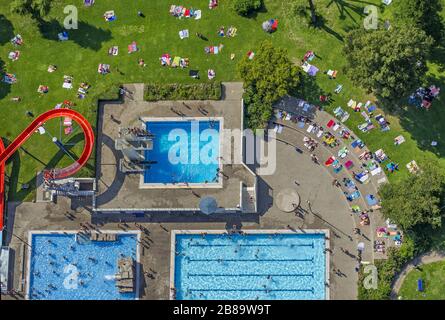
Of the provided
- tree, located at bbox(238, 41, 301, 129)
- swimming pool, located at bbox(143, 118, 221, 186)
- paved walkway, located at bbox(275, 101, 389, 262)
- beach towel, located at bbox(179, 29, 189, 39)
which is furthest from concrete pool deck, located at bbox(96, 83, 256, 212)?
beach towel, located at bbox(179, 29, 189, 39)

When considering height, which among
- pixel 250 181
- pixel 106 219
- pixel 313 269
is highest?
pixel 250 181

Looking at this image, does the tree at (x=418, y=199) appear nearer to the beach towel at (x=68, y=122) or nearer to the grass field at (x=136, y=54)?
the grass field at (x=136, y=54)

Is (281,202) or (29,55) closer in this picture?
(281,202)

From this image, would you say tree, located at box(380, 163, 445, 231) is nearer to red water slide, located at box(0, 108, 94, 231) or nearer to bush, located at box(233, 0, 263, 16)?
bush, located at box(233, 0, 263, 16)

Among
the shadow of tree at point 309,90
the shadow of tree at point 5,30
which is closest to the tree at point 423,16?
the shadow of tree at point 309,90

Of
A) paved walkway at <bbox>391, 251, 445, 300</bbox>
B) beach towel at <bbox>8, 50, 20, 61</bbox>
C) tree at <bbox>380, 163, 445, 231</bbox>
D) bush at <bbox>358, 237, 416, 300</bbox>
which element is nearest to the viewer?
tree at <bbox>380, 163, 445, 231</bbox>

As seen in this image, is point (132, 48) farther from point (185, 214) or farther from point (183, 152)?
point (185, 214)

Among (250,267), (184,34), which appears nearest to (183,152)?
(184,34)

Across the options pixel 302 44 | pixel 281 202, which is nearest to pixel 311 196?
pixel 281 202

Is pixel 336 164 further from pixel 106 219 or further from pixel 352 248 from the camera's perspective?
pixel 106 219
